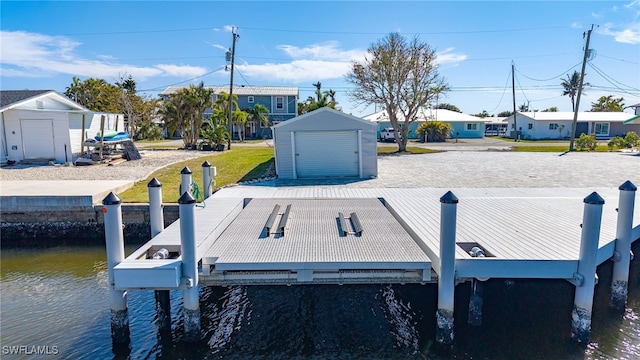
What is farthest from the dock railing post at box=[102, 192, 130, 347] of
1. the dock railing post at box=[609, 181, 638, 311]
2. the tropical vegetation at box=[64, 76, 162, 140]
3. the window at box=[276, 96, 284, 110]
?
the window at box=[276, 96, 284, 110]

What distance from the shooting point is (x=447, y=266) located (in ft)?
16.0

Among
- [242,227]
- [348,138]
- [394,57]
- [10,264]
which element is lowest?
[10,264]

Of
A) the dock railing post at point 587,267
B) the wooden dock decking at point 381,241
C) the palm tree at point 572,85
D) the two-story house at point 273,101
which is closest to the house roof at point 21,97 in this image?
the wooden dock decking at point 381,241

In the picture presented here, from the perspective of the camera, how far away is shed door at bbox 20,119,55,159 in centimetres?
1778

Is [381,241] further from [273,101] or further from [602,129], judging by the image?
[602,129]

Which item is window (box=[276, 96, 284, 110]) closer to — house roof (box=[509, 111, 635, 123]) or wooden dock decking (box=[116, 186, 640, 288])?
house roof (box=[509, 111, 635, 123])

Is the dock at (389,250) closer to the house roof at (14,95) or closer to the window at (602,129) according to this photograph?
the house roof at (14,95)

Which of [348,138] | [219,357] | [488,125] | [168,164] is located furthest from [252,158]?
[488,125]

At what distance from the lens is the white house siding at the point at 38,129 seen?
17547mm

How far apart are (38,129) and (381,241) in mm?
18482

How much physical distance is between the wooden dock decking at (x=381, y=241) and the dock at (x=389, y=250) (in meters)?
0.01

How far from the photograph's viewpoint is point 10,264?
906cm

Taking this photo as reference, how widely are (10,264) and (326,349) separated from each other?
26.8ft

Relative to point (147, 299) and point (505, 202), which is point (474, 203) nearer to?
point (505, 202)
